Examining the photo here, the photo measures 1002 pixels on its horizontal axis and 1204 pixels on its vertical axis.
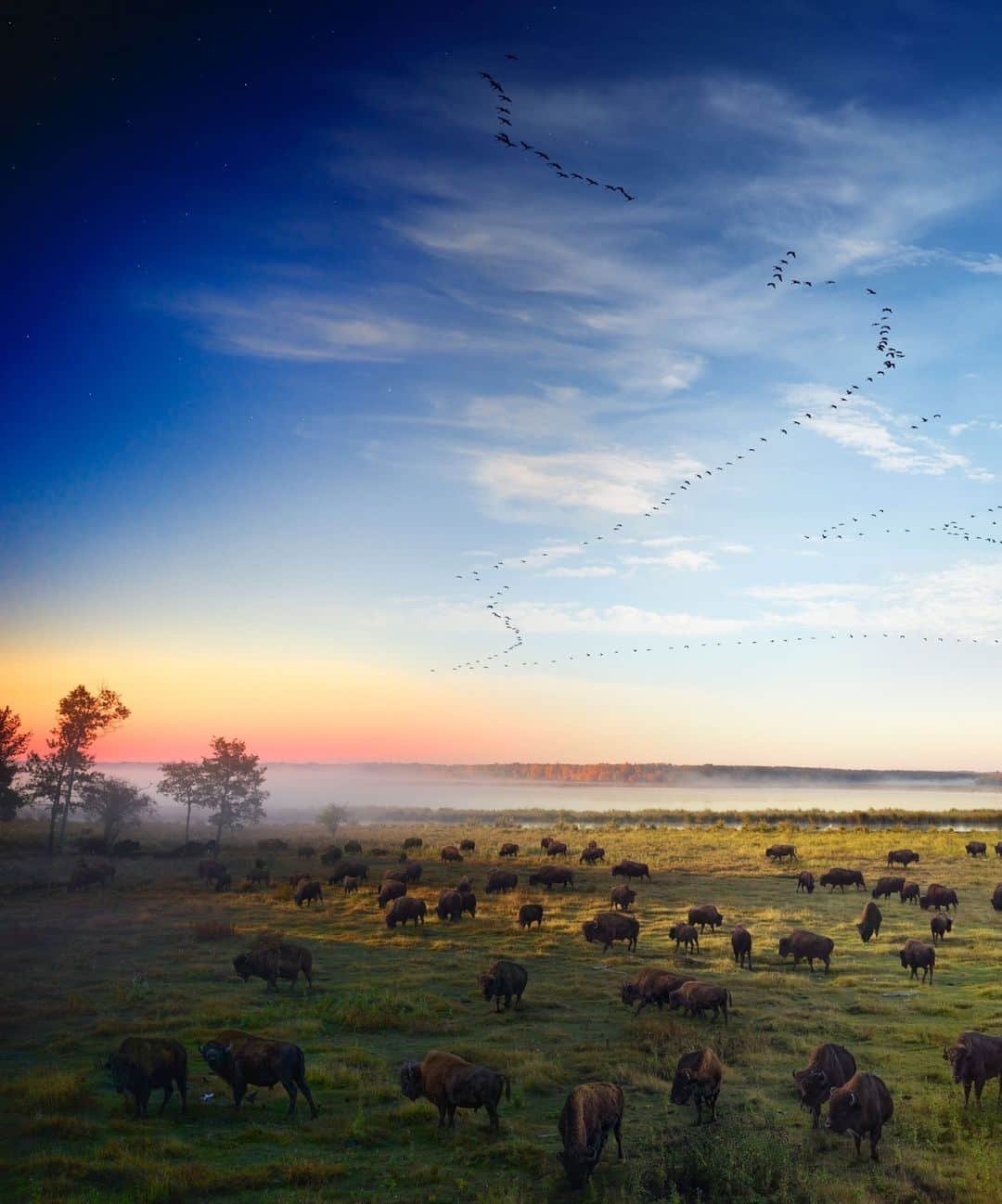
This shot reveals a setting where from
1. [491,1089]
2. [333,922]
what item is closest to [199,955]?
[333,922]

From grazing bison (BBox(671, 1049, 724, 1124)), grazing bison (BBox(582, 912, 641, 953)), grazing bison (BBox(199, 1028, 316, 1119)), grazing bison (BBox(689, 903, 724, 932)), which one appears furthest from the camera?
grazing bison (BBox(689, 903, 724, 932))

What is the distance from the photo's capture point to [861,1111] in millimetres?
11875

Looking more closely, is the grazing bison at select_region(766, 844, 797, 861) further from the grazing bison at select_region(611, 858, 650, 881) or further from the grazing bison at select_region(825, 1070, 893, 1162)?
the grazing bison at select_region(825, 1070, 893, 1162)

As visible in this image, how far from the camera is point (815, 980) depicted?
23344 millimetres

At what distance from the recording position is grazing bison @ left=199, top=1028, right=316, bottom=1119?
13.3 metres

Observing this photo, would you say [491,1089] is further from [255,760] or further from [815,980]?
[255,760]

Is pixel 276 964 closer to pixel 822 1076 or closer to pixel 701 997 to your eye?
pixel 701 997

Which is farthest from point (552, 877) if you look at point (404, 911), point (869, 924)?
point (869, 924)

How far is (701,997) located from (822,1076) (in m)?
6.04

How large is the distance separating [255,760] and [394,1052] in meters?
65.6

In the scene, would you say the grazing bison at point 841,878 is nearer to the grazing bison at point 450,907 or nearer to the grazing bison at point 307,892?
the grazing bison at point 450,907

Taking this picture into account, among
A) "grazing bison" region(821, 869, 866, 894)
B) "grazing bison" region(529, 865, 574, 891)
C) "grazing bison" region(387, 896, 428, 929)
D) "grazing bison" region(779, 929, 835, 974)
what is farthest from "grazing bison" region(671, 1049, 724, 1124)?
"grazing bison" region(821, 869, 866, 894)

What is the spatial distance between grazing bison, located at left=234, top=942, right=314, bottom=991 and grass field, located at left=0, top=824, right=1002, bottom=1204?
0.49m

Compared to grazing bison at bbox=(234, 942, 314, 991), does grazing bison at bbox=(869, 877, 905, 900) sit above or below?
below
